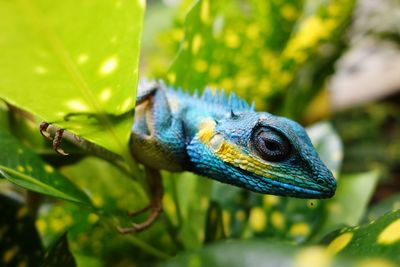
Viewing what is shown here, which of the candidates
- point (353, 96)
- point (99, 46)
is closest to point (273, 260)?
point (99, 46)

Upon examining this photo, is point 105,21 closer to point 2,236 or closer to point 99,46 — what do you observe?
point 99,46

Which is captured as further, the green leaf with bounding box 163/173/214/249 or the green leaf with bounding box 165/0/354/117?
the green leaf with bounding box 163/173/214/249

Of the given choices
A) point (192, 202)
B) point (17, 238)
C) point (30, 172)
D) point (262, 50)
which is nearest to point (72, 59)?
point (30, 172)

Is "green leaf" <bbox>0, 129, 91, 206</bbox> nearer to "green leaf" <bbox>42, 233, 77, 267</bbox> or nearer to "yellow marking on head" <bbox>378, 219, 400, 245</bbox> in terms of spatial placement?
"green leaf" <bbox>42, 233, 77, 267</bbox>

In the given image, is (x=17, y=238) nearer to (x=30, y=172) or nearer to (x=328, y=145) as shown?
(x=30, y=172)

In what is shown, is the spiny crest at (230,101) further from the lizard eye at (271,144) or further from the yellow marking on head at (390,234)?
the yellow marking on head at (390,234)

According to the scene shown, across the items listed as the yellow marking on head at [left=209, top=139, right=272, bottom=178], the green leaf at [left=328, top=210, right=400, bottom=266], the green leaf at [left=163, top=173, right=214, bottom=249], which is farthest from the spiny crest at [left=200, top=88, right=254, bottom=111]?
the green leaf at [left=328, top=210, right=400, bottom=266]

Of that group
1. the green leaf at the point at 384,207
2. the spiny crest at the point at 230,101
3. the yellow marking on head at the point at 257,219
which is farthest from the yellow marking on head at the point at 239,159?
the green leaf at the point at 384,207
